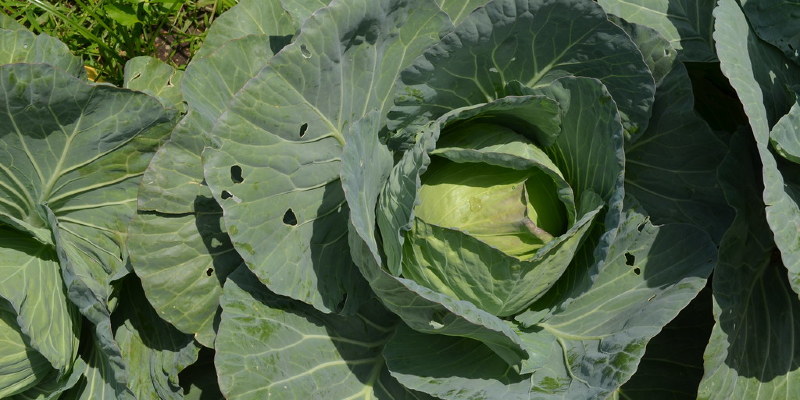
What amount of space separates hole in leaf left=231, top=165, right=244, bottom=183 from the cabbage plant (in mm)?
75

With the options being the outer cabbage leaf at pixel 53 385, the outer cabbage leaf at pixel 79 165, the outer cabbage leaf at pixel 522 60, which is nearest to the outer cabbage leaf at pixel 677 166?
the outer cabbage leaf at pixel 522 60

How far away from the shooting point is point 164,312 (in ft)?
8.76

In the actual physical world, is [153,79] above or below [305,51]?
below

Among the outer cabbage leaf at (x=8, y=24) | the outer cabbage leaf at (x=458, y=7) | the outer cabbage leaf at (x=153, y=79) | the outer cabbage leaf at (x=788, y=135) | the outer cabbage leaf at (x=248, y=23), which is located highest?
the outer cabbage leaf at (x=458, y=7)

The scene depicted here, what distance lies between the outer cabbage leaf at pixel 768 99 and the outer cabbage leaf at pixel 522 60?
0.27m

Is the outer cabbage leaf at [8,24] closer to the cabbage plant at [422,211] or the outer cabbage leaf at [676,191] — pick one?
the cabbage plant at [422,211]

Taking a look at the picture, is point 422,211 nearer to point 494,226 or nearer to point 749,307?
point 494,226

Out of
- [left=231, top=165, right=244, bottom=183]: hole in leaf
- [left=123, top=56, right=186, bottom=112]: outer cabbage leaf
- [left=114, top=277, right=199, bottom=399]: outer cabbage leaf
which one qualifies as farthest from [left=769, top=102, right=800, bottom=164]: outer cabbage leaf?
[left=123, top=56, right=186, bottom=112]: outer cabbage leaf

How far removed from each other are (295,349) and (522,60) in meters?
1.13

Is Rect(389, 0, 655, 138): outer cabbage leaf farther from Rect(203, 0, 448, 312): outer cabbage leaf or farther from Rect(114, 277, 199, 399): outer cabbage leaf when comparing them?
Rect(114, 277, 199, 399): outer cabbage leaf

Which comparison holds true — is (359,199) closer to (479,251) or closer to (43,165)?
(479,251)

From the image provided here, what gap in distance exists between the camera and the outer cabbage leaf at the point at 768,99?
7.20ft

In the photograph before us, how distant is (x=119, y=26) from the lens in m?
3.87

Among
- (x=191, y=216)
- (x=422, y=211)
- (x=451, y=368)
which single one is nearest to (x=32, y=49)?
(x=191, y=216)
